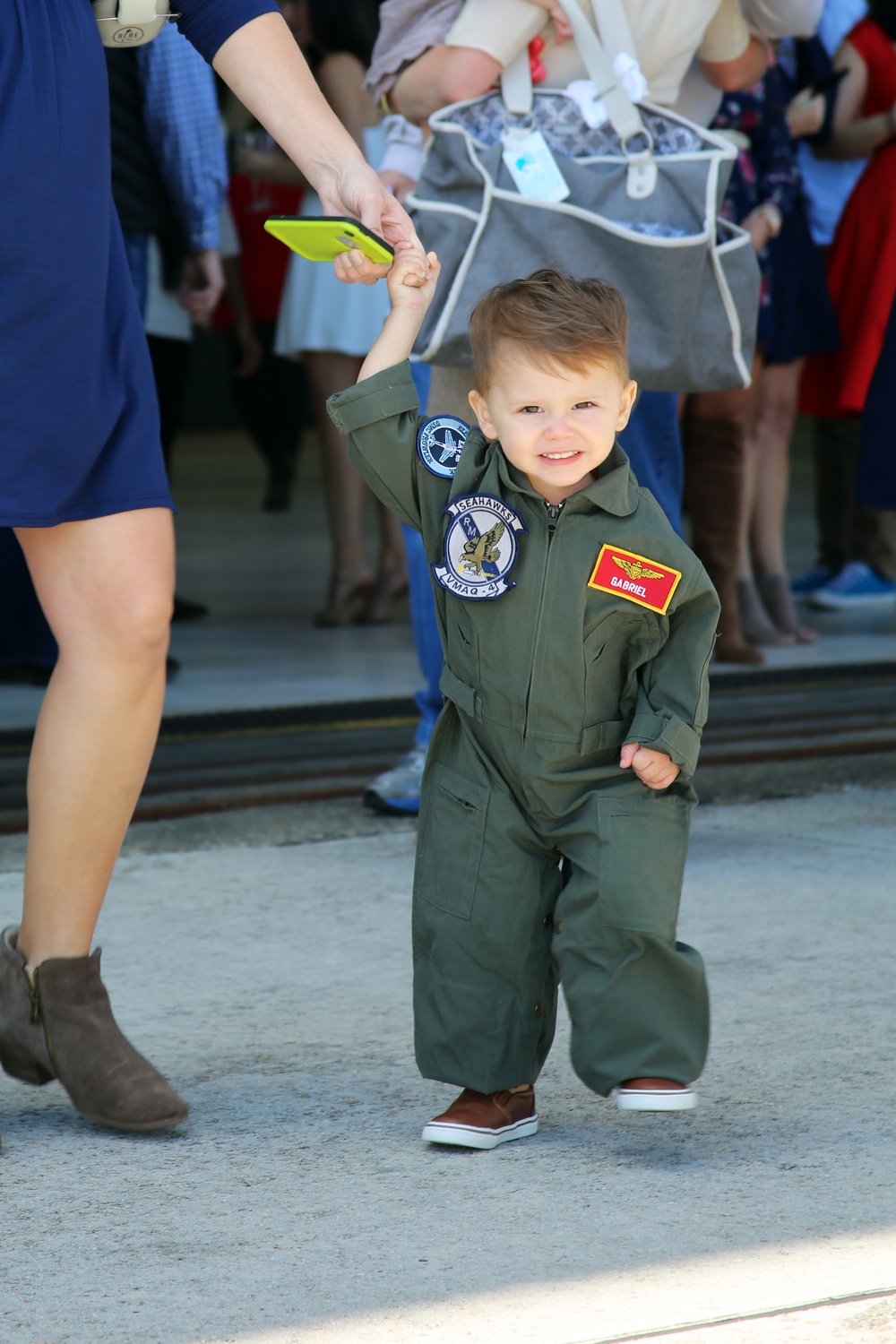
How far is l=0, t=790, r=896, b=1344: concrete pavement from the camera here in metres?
1.88

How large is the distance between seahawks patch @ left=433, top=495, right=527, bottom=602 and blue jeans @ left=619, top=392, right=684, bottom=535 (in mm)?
1517

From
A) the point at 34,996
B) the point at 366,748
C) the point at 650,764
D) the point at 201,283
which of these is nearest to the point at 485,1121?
the point at 650,764

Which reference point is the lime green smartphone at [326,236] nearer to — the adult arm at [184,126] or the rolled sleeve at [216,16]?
the rolled sleeve at [216,16]

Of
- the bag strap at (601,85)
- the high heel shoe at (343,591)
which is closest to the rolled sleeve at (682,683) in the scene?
the bag strap at (601,85)

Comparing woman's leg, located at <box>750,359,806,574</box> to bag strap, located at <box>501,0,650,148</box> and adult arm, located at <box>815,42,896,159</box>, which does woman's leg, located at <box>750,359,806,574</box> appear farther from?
bag strap, located at <box>501,0,650,148</box>

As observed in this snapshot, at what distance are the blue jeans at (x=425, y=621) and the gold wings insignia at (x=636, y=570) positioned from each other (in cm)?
153

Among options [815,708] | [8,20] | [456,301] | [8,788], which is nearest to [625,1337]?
[8,20]

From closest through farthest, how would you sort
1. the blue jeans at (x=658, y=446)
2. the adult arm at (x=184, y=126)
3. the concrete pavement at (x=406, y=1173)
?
the concrete pavement at (x=406, y=1173) → the blue jeans at (x=658, y=446) → the adult arm at (x=184, y=126)

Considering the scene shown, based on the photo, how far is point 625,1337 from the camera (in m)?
1.81

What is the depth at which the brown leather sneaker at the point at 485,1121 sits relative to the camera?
2357 millimetres

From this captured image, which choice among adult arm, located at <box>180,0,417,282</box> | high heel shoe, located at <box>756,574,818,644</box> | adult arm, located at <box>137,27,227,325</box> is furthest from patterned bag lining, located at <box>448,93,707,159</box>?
high heel shoe, located at <box>756,574,818,644</box>

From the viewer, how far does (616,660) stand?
8.02 feet

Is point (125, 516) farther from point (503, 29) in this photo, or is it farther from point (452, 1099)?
point (503, 29)

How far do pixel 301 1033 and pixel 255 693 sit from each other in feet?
9.51
